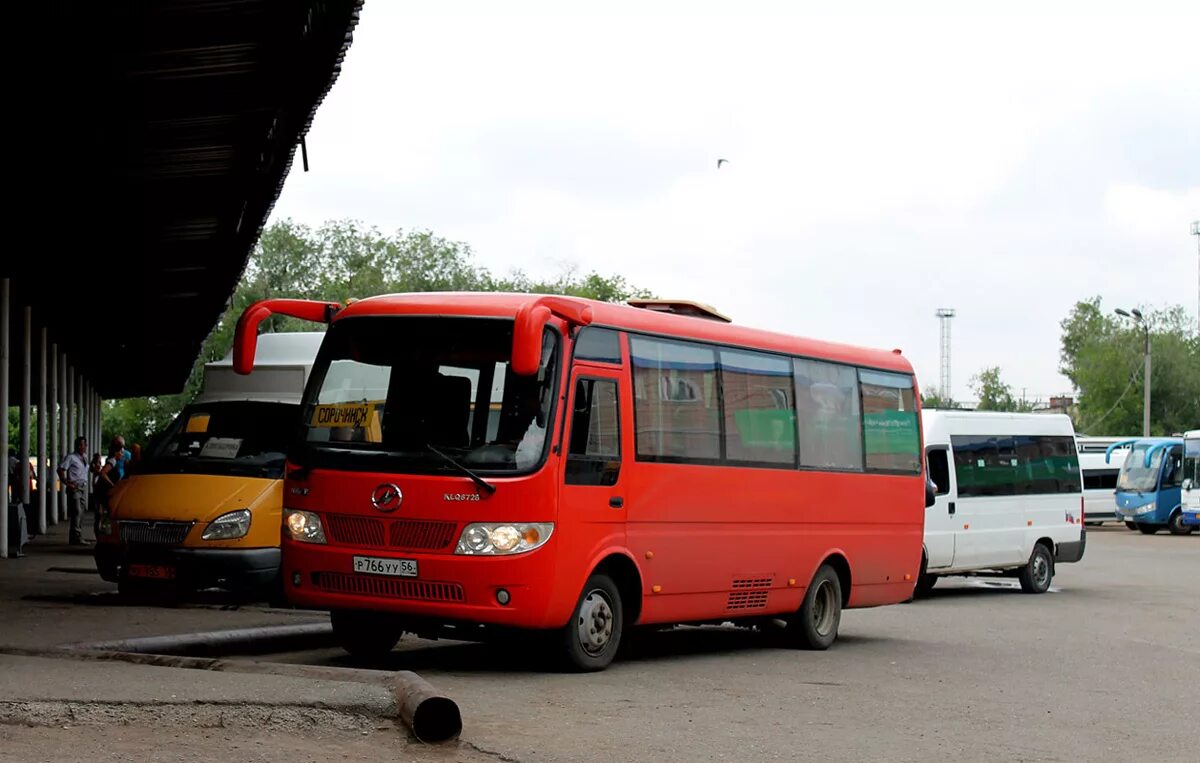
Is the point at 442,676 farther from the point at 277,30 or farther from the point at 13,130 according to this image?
the point at 13,130

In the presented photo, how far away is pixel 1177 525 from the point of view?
184 ft

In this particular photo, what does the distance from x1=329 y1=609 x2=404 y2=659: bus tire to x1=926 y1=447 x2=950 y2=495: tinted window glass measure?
12.2 metres

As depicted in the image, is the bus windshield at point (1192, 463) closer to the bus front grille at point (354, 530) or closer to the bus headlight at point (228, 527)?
the bus headlight at point (228, 527)

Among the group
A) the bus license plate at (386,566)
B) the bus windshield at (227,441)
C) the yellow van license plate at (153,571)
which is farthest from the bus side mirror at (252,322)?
the yellow van license plate at (153,571)

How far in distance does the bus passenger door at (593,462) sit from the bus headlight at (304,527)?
1.77m

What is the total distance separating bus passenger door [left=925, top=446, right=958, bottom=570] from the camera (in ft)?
78.0

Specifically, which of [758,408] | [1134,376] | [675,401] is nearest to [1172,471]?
[758,408]

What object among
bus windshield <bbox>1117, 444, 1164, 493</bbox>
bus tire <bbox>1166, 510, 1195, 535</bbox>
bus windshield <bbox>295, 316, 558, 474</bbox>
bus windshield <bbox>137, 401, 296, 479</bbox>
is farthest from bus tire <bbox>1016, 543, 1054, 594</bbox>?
bus windshield <bbox>1117, 444, 1164, 493</bbox>

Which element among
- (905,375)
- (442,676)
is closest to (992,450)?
(905,375)

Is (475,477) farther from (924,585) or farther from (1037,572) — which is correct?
(1037,572)

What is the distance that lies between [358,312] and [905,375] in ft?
24.2

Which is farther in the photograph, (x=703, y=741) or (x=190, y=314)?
(x=190, y=314)

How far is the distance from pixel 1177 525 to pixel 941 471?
34.8 meters

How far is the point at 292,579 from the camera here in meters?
12.7
